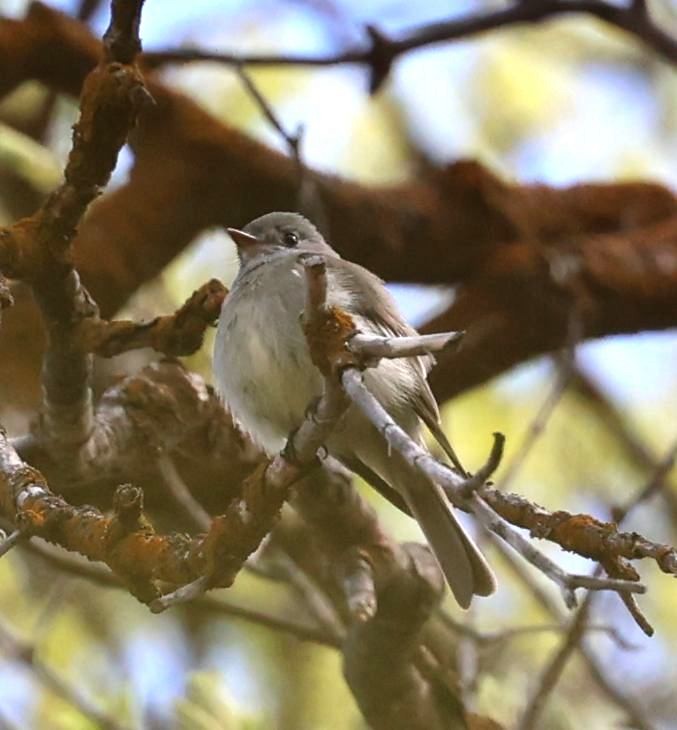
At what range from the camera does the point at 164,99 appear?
450 cm

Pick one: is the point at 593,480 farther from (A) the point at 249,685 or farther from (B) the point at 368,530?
(B) the point at 368,530

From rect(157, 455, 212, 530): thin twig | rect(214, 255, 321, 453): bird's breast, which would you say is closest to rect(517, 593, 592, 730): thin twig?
rect(214, 255, 321, 453): bird's breast

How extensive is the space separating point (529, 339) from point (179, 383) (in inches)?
70.0

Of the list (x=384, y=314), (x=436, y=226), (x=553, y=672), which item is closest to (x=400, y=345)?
(x=384, y=314)

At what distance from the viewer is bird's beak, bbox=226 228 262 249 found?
3676 millimetres

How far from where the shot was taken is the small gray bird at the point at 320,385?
3.11m

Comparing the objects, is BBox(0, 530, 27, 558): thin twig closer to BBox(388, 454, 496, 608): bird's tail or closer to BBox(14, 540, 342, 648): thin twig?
BBox(388, 454, 496, 608): bird's tail

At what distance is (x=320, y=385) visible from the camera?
3.04m

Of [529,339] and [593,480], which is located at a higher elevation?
[529,339]

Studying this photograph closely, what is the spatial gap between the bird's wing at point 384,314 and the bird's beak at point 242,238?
341mm

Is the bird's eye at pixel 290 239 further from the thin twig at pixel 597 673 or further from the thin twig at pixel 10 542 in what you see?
the thin twig at pixel 10 542

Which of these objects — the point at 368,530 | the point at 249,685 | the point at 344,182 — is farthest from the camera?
the point at 249,685

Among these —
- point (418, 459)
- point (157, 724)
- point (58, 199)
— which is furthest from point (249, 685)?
point (418, 459)

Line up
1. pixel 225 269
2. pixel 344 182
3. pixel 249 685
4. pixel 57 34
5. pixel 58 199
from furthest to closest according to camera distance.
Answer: pixel 225 269, pixel 249 685, pixel 344 182, pixel 57 34, pixel 58 199
